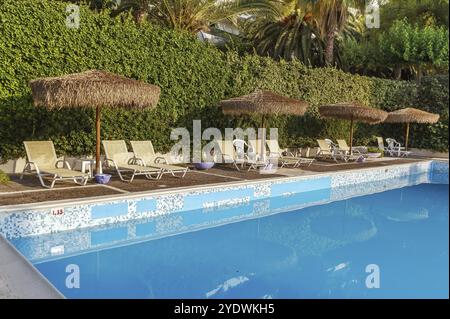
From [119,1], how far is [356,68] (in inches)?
575

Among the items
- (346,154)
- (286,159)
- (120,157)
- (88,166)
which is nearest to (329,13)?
(346,154)

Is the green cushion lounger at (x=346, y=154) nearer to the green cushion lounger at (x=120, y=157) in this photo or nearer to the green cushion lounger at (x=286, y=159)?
the green cushion lounger at (x=286, y=159)

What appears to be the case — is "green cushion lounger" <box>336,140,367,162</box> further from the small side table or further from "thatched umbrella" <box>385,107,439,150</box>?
the small side table

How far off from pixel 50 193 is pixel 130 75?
17.5 feet

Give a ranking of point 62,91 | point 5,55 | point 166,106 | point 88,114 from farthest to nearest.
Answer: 1. point 166,106
2. point 88,114
3. point 5,55
4. point 62,91

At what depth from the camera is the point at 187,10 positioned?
51.7 ft

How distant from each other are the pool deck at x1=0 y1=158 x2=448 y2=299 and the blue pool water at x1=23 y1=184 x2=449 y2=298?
→ 2.06ft

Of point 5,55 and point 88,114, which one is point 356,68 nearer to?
point 88,114

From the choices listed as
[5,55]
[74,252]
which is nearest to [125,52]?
[5,55]

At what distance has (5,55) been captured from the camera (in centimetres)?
947

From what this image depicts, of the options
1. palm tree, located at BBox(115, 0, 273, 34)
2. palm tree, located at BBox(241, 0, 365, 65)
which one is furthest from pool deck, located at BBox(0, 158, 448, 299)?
palm tree, located at BBox(241, 0, 365, 65)

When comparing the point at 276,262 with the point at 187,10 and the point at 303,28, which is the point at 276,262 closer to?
the point at 187,10

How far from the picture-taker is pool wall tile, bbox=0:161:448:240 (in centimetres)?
621

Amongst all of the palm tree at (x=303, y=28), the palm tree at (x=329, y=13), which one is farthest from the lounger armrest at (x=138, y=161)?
the palm tree at (x=329, y=13)
